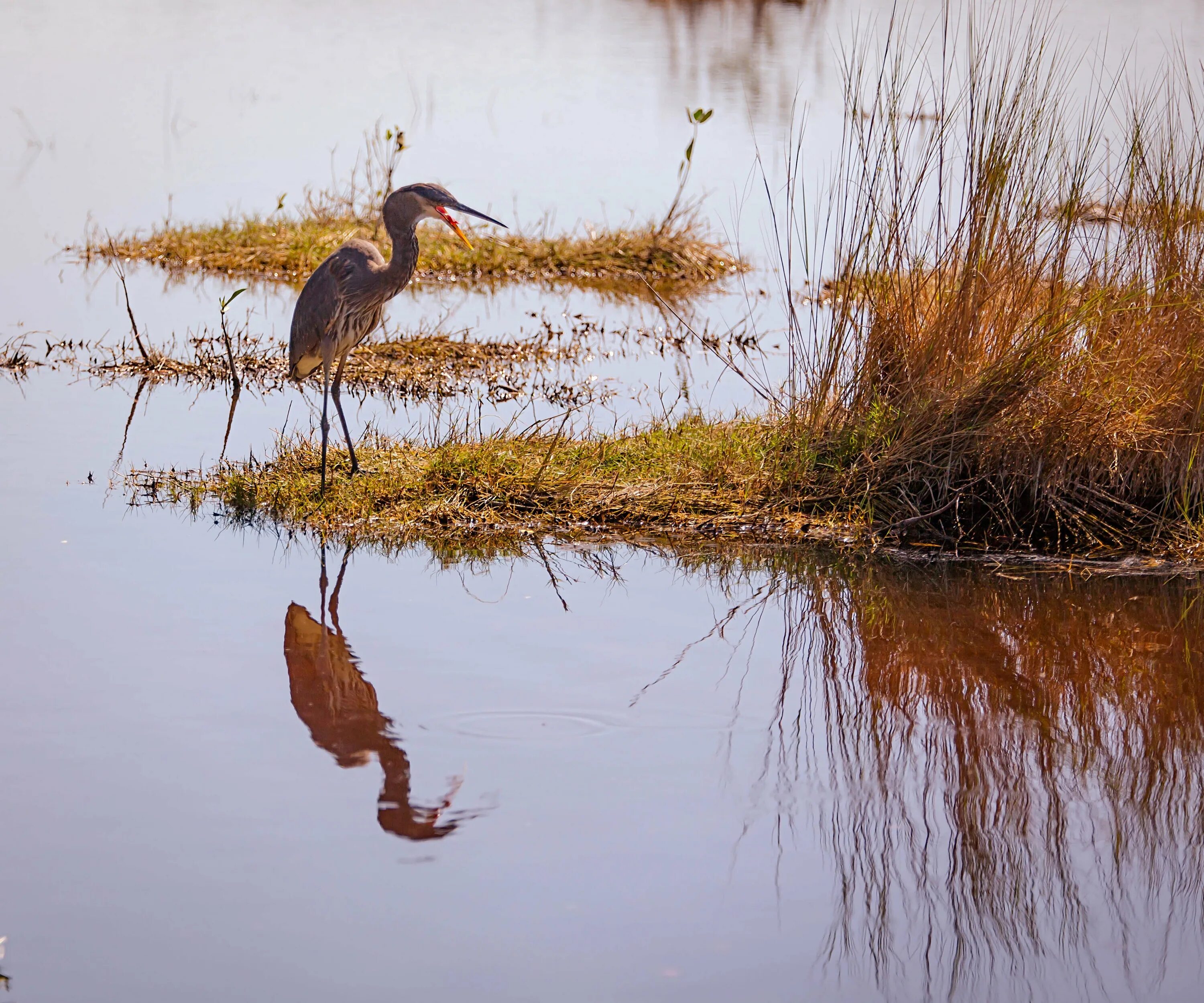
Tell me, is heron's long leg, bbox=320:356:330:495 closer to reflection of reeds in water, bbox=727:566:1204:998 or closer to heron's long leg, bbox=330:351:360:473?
heron's long leg, bbox=330:351:360:473

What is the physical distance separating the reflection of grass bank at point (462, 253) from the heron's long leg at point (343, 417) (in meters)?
3.78

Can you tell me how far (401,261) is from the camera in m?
6.51

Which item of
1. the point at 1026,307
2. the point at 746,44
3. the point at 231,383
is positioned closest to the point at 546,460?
the point at 1026,307

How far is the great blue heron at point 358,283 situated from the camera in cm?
640

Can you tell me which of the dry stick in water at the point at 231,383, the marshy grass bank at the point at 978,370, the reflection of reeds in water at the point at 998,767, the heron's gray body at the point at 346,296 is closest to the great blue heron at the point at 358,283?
the heron's gray body at the point at 346,296

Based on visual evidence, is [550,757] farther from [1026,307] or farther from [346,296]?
[346,296]

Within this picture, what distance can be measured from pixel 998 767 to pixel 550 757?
4.13ft

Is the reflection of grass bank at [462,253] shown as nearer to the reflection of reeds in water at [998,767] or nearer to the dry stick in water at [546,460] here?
the dry stick in water at [546,460]

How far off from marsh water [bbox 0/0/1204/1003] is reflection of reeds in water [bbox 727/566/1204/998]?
0.01 meters

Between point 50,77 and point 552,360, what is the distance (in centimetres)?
1237

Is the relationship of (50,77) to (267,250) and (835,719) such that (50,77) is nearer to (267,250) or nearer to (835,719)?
(267,250)

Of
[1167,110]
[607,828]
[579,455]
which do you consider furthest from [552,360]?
[607,828]

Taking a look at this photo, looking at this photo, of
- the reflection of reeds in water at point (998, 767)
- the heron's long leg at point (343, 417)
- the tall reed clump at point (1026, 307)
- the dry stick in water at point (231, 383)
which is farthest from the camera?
the dry stick in water at point (231, 383)

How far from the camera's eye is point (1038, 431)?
5738mm
